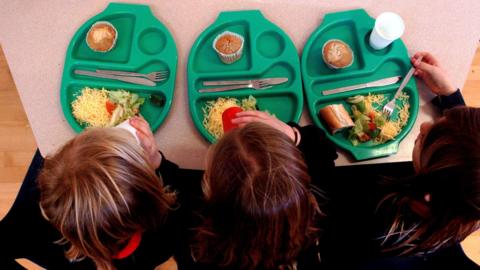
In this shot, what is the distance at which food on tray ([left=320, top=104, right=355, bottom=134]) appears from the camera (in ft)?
3.22

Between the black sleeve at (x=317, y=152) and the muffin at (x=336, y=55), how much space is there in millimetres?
236

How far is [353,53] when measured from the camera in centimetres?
110

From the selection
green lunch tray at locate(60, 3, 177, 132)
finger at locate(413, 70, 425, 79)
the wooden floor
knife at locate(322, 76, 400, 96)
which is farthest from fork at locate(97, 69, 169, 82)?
the wooden floor

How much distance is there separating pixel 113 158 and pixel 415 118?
0.90 meters

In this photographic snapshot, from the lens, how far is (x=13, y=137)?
1.72 m

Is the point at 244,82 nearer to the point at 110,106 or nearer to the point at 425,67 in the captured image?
the point at 110,106

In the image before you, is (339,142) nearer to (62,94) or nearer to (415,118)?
(415,118)

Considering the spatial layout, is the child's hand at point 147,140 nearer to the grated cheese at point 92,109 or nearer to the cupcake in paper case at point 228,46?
the grated cheese at point 92,109

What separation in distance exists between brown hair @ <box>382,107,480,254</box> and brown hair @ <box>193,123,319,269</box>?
0.28 m

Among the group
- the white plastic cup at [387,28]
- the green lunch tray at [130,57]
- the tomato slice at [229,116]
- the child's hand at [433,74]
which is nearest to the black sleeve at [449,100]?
the child's hand at [433,74]

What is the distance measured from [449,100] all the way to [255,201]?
2.48 feet

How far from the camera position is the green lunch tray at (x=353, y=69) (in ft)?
3.36

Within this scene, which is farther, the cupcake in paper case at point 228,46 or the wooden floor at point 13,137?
the wooden floor at point 13,137

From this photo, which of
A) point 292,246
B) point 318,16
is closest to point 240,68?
point 318,16
